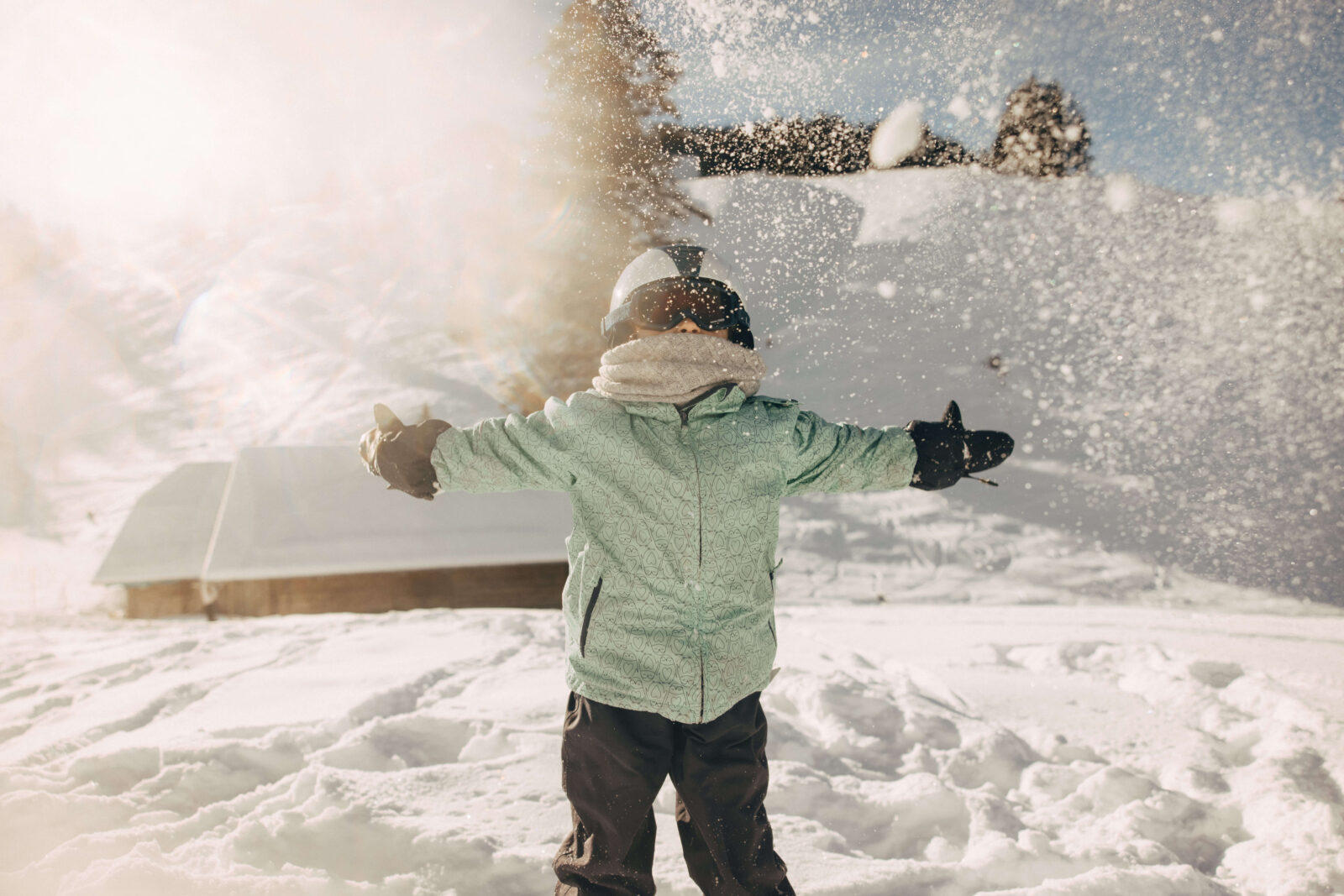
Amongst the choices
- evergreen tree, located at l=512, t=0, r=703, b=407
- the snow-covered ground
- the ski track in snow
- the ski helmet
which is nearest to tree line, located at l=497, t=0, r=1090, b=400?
evergreen tree, located at l=512, t=0, r=703, b=407

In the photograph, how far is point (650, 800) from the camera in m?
1.53

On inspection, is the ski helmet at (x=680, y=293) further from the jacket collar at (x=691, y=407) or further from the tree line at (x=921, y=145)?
the tree line at (x=921, y=145)

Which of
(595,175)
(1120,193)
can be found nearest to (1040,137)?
(1120,193)

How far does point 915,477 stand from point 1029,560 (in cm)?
1051

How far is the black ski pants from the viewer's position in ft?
4.95

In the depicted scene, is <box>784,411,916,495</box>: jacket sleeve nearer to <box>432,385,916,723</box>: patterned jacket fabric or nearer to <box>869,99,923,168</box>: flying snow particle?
<box>432,385,916,723</box>: patterned jacket fabric

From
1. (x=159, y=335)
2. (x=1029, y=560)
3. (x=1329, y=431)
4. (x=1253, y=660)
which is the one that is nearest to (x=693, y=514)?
(x=1253, y=660)

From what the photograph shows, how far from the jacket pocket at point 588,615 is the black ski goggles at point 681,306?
668mm

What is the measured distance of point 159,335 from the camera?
2439cm

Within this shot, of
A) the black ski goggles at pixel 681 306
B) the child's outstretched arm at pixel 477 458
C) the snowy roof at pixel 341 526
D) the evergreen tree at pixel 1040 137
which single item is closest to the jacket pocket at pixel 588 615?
the child's outstretched arm at pixel 477 458

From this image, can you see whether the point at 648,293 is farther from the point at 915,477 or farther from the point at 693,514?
the point at 915,477

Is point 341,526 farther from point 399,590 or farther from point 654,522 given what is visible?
point 654,522

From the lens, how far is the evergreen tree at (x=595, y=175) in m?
9.90

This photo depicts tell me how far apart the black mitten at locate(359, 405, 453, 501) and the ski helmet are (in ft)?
1.83
